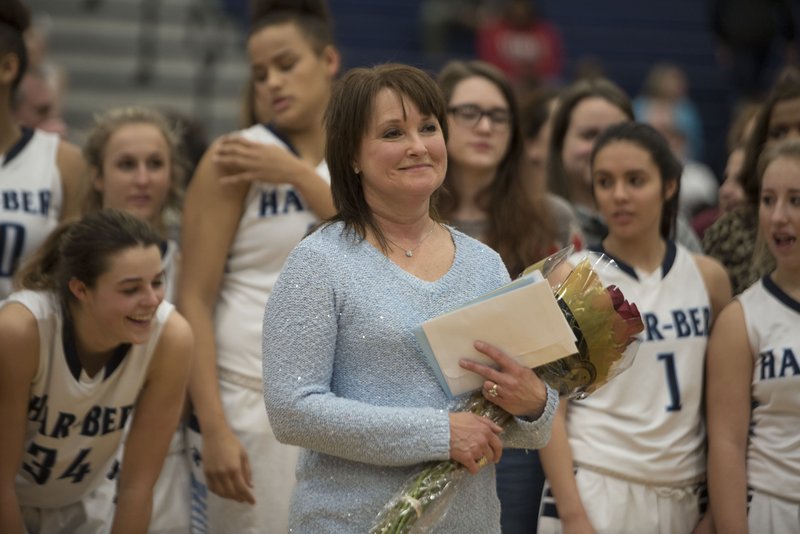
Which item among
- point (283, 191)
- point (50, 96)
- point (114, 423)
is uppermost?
point (50, 96)

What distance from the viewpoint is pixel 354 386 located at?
90.9 inches

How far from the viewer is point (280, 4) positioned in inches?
141

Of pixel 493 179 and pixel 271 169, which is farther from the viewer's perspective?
pixel 493 179

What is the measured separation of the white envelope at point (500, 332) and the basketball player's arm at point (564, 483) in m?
0.79

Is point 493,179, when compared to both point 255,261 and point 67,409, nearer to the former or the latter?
point 255,261

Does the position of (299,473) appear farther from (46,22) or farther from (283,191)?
(46,22)

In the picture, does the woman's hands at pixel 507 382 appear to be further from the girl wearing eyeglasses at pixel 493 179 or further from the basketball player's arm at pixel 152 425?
the girl wearing eyeglasses at pixel 493 179

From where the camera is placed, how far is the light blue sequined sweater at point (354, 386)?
221 cm

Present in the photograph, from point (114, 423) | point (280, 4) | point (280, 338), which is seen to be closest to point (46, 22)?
point (280, 4)

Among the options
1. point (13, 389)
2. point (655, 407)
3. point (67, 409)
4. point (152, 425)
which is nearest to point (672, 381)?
point (655, 407)

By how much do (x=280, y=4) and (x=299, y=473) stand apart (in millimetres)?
1760

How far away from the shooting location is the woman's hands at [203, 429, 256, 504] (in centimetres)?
316

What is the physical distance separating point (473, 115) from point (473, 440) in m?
1.65

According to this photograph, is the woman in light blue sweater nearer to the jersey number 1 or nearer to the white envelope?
the white envelope
